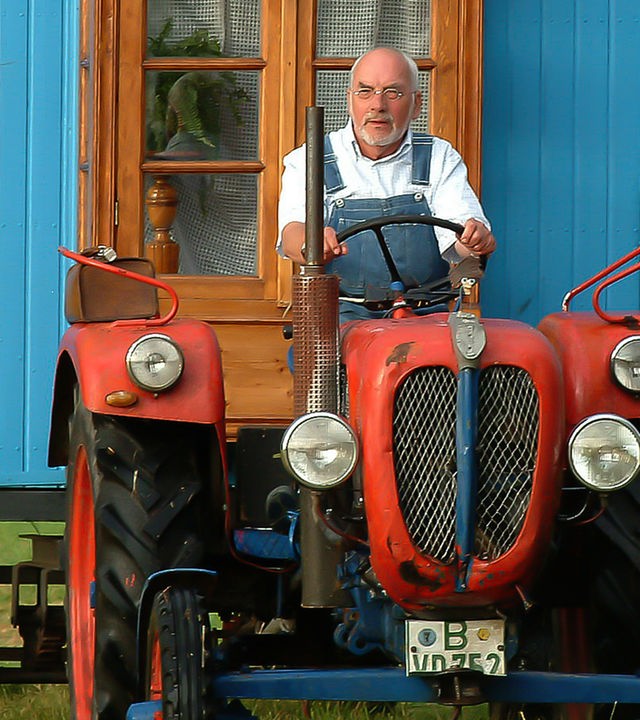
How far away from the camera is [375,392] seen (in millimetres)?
3152

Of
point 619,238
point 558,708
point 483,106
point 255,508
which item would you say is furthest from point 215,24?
point 558,708

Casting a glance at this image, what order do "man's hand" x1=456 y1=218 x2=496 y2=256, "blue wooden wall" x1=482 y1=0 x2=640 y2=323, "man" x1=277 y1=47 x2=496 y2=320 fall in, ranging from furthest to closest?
"blue wooden wall" x1=482 y1=0 x2=640 y2=323
"man" x1=277 y1=47 x2=496 y2=320
"man's hand" x1=456 y1=218 x2=496 y2=256

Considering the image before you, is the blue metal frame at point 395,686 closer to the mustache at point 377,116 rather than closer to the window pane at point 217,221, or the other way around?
the mustache at point 377,116

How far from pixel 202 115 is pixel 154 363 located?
2159 mm

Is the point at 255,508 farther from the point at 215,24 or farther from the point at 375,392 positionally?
the point at 215,24

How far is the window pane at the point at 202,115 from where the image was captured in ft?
18.4

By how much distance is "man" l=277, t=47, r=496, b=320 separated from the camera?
4199 mm

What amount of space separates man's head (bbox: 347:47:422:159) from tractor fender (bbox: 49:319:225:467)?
872 millimetres

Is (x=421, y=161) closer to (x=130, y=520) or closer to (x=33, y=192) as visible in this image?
(x=130, y=520)

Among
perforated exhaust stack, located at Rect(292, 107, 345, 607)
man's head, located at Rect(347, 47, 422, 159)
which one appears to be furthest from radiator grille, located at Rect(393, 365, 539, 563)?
man's head, located at Rect(347, 47, 422, 159)

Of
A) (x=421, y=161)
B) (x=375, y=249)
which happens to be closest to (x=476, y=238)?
(x=375, y=249)

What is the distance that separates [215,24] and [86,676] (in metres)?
2.52

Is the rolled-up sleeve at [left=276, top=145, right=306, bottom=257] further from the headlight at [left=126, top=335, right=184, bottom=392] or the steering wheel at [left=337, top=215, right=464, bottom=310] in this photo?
the headlight at [left=126, top=335, right=184, bottom=392]

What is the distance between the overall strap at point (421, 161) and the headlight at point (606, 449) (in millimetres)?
1392
